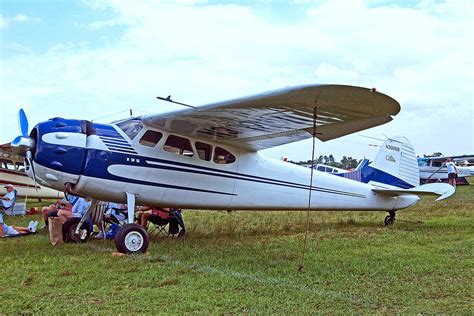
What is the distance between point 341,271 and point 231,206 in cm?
394

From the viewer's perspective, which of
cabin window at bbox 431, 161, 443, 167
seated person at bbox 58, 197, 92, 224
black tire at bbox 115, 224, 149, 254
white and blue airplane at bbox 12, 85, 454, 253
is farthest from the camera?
cabin window at bbox 431, 161, 443, 167

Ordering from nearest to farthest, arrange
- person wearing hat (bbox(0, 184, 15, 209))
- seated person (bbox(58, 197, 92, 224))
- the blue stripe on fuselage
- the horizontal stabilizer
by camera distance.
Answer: seated person (bbox(58, 197, 92, 224)) → the horizontal stabilizer → the blue stripe on fuselage → person wearing hat (bbox(0, 184, 15, 209))

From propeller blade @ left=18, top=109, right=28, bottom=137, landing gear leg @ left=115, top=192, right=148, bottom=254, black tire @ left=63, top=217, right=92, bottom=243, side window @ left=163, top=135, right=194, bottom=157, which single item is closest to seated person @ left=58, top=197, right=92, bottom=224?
black tire @ left=63, top=217, right=92, bottom=243

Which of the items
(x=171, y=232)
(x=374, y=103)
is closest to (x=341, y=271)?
(x=374, y=103)

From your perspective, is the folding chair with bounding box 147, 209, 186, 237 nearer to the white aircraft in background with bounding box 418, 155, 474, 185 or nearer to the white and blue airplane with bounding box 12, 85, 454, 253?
the white and blue airplane with bounding box 12, 85, 454, 253

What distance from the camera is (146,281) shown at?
496cm

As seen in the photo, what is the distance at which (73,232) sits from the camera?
8.61 meters

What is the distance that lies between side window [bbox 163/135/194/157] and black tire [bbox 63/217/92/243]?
2.36 metres

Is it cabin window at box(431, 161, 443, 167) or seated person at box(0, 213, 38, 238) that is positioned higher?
cabin window at box(431, 161, 443, 167)

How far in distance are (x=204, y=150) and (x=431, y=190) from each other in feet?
18.5

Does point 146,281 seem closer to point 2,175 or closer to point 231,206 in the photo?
point 231,206

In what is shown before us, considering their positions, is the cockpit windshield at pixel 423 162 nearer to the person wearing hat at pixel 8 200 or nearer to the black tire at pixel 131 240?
the person wearing hat at pixel 8 200

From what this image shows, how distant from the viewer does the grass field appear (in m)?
4.03

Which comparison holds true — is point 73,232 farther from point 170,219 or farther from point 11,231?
point 11,231
